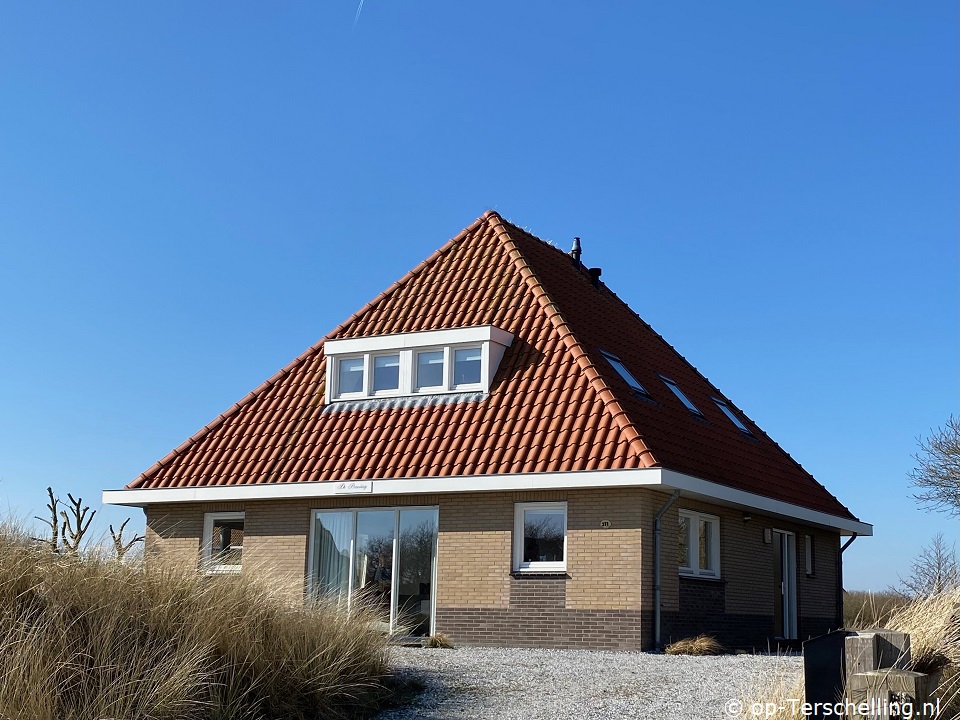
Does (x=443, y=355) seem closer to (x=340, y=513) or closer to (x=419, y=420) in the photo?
(x=419, y=420)

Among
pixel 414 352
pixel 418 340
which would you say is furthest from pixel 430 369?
pixel 418 340

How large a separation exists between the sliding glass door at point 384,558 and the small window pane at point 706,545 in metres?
4.74

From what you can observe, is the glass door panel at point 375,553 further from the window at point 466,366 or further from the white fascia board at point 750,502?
the white fascia board at point 750,502

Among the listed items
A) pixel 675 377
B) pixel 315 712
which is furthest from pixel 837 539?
pixel 315 712

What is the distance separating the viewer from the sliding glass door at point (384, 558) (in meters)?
19.3

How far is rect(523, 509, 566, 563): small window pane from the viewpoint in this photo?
60.1 feet

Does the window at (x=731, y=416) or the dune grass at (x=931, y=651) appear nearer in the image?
the dune grass at (x=931, y=651)

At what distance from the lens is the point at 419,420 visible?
20.5m

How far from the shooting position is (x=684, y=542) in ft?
64.4

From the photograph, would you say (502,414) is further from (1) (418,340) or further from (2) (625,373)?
(2) (625,373)

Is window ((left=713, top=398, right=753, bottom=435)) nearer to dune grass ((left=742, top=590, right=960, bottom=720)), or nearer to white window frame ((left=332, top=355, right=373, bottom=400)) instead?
white window frame ((left=332, top=355, right=373, bottom=400))

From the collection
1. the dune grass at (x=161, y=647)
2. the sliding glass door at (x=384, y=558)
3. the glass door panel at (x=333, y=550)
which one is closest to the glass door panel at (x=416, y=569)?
the sliding glass door at (x=384, y=558)

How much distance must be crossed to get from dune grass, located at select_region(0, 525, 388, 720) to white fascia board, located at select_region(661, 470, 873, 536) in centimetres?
709

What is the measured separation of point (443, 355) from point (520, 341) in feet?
4.60
